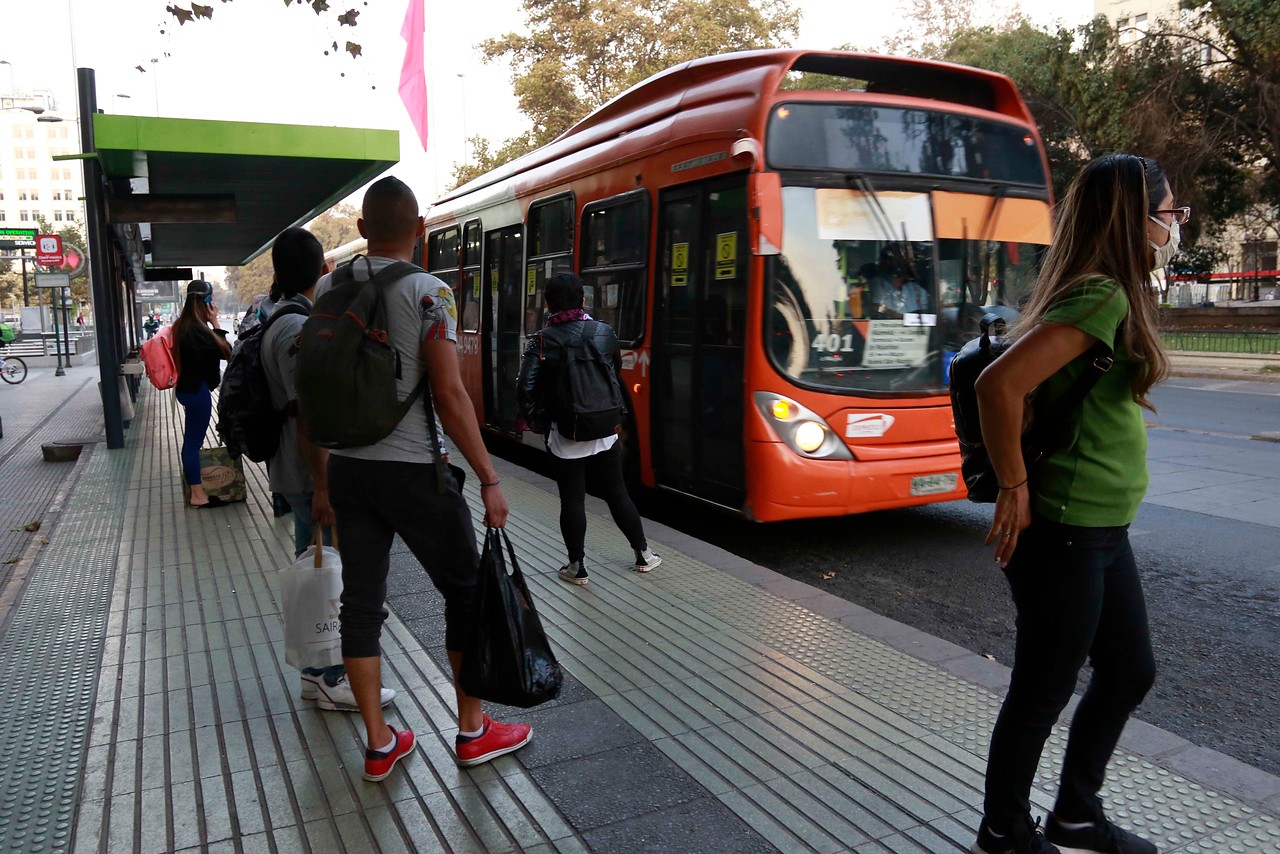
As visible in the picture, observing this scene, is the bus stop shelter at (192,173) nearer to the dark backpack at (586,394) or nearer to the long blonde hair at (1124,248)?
the dark backpack at (586,394)

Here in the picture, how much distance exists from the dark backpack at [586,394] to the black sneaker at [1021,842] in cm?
307

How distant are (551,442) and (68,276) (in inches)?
837

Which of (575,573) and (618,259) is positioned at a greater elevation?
(618,259)

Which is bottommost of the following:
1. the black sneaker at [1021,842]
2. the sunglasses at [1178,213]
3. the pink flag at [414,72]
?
the black sneaker at [1021,842]

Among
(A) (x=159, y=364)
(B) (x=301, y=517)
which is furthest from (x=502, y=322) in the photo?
(B) (x=301, y=517)

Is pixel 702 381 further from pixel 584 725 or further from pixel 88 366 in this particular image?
pixel 88 366

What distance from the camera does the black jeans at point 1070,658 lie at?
2.42m

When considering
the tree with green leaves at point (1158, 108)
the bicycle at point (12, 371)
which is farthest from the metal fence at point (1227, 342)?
the bicycle at point (12, 371)

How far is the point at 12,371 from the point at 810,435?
24.7 m

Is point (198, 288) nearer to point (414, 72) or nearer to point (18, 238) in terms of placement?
point (414, 72)

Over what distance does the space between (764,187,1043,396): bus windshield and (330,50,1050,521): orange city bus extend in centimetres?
1

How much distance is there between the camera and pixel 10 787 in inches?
126

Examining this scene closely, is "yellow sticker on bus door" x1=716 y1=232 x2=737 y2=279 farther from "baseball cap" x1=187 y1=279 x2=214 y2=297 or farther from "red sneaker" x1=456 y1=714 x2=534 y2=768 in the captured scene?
"baseball cap" x1=187 y1=279 x2=214 y2=297

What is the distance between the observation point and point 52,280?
21.8 meters
